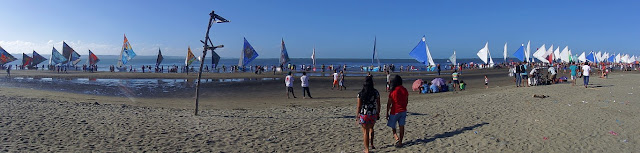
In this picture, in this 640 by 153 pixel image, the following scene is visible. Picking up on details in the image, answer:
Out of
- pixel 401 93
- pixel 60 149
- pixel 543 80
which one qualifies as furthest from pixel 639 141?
pixel 543 80

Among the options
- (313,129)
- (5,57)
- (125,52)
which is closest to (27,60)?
(5,57)

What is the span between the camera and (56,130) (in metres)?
7.82

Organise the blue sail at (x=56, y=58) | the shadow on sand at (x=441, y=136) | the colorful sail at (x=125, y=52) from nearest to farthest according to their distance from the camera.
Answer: the shadow on sand at (x=441, y=136), the colorful sail at (x=125, y=52), the blue sail at (x=56, y=58)

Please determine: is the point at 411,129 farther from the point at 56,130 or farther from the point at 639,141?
the point at 56,130

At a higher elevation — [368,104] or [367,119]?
[368,104]

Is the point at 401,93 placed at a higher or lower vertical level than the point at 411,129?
higher

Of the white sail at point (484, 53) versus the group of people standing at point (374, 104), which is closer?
the group of people standing at point (374, 104)

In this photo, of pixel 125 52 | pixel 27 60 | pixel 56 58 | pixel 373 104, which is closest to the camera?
pixel 373 104

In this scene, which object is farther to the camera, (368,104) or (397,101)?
(397,101)

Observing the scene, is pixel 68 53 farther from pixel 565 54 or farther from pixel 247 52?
pixel 565 54

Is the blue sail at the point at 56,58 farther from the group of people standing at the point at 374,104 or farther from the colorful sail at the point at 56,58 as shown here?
the group of people standing at the point at 374,104

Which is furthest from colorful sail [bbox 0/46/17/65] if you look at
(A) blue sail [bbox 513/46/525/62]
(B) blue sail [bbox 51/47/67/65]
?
(A) blue sail [bbox 513/46/525/62]

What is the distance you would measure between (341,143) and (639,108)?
30.9 feet

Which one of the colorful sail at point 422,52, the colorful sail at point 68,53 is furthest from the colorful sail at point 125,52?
the colorful sail at point 422,52
